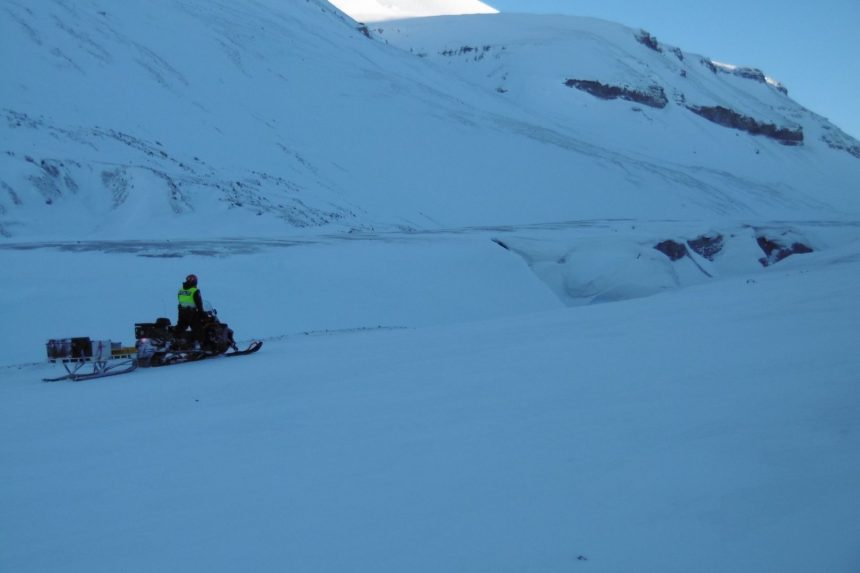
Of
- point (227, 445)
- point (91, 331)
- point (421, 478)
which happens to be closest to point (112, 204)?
point (91, 331)

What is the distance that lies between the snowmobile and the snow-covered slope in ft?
38.1

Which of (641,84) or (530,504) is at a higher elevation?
(641,84)

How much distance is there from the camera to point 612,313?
10219 mm

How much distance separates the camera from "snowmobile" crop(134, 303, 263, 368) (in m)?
10.1

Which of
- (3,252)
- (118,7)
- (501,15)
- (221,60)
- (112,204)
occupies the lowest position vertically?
(3,252)

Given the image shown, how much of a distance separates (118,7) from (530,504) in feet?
127

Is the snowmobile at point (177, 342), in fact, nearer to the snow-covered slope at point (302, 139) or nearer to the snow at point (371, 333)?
the snow at point (371, 333)

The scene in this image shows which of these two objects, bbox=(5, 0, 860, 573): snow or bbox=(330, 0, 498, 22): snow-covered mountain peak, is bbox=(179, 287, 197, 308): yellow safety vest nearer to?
bbox=(5, 0, 860, 573): snow

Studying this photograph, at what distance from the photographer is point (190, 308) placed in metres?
10.1

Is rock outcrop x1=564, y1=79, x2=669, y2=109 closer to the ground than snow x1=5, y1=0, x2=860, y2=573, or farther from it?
farther from it

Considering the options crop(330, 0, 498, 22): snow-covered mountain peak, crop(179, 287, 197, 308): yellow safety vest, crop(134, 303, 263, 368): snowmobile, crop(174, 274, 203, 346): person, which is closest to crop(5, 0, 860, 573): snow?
crop(134, 303, 263, 368): snowmobile

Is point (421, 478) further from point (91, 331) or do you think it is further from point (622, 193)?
point (622, 193)

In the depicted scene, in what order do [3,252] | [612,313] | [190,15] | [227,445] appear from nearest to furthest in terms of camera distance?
[227,445] < [612,313] < [3,252] < [190,15]

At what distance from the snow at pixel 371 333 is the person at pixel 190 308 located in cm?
59
